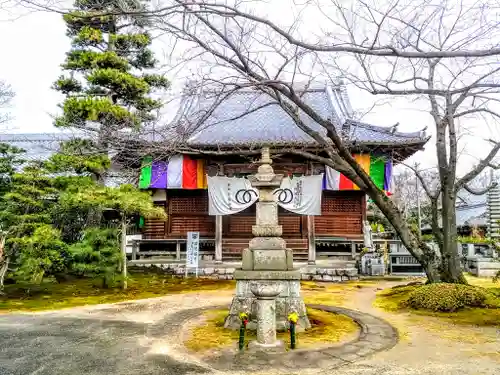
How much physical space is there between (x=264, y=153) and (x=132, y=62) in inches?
374

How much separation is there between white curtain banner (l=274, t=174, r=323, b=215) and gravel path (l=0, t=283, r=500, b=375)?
7.35m

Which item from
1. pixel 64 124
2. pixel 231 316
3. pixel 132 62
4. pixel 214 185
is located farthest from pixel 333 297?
pixel 132 62

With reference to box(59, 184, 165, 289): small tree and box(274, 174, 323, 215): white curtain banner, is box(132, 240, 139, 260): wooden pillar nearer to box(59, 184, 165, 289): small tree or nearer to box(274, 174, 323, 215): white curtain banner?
box(59, 184, 165, 289): small tree

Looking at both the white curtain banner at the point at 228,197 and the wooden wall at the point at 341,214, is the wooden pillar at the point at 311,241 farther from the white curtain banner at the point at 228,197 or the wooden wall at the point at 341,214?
the white curtain banner at the point at 228,197

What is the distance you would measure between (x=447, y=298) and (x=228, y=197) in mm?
9248

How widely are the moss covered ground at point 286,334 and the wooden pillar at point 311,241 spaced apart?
7.01 meters

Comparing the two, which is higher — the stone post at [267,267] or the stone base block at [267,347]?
the stone post at [267,267]

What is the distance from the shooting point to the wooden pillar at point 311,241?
14.6 meters

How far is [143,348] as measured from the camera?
543cm

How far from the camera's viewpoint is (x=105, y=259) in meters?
10.3

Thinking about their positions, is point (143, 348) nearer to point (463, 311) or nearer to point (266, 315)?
point (266, 315)

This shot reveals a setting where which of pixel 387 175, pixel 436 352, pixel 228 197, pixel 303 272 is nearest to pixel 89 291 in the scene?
pixel 228 197

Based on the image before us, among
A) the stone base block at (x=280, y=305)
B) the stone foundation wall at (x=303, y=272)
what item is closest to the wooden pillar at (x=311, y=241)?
the stone foundation wall at (x=303, y=272)

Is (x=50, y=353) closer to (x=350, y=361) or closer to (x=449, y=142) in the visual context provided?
(x=350, y=361)
